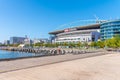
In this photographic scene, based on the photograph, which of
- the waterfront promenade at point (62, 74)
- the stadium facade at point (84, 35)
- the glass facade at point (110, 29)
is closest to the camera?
the waterfront promenade at point (62, 74)

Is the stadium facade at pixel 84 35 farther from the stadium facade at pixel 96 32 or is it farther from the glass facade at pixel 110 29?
the glass facade at pixel 110 29

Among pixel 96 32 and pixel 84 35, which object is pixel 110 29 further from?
pixel 84 35

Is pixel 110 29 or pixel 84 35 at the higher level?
pixel 110 29

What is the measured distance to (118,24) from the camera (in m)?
97.2

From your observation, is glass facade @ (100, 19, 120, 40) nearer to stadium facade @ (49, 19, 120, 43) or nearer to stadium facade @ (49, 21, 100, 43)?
stadium facade @ (49, 19, 120, 43)

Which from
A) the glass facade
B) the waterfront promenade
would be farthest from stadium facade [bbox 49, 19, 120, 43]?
the waterfront promenade

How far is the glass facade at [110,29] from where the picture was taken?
97.5 m

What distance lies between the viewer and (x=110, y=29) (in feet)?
330

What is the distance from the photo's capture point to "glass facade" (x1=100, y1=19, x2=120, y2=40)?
97456 millimetres

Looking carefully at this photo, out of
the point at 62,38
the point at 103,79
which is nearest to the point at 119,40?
the point at 103,79

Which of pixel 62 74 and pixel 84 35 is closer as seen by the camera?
pixel 62 74

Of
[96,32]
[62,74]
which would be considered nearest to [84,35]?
[96,32]

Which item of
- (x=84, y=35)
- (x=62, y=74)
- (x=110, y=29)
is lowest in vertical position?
(x=62, y=74)

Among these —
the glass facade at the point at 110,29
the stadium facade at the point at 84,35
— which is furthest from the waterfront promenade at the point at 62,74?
the stadium facade at the point at 84,35
